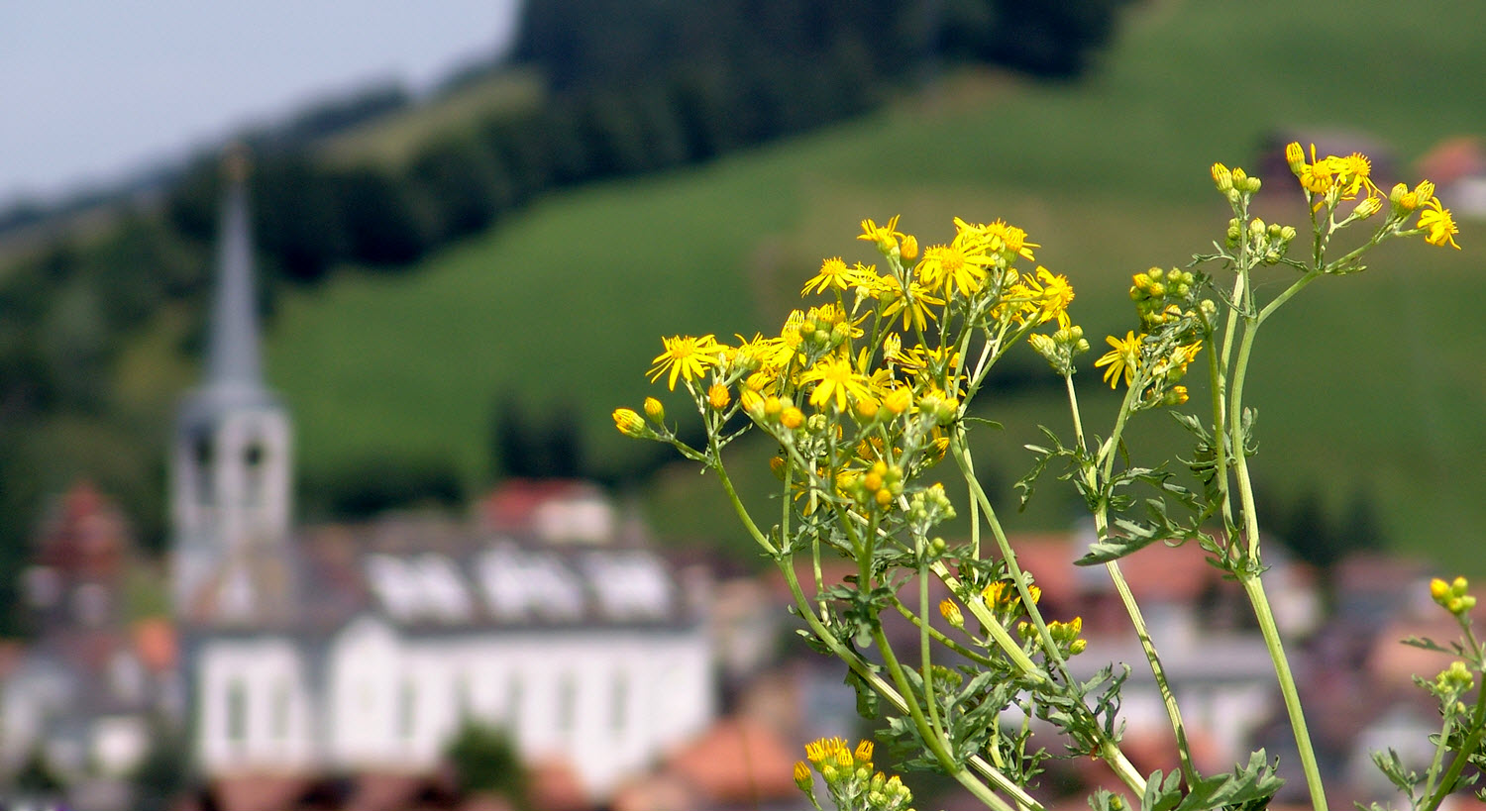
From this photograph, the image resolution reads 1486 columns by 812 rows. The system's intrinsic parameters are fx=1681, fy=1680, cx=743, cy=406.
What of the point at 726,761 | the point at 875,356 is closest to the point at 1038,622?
the point at 875,356

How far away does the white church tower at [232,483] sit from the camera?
58.9 m

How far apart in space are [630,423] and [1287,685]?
55 centimetres

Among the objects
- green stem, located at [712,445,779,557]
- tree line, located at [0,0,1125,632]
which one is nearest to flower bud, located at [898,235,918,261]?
green stem, located at [712,445,779,557]

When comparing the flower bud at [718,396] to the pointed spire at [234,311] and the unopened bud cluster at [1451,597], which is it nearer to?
the unopened bud cluster at [1451,597]

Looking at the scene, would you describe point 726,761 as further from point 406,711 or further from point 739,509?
point 739,509

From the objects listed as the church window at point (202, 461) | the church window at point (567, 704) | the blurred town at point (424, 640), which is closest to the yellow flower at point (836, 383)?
the blurred town at point (424, 640)

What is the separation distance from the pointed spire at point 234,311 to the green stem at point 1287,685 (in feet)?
218

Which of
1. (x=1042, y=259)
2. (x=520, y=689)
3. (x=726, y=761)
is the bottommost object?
(x=726, y=761)

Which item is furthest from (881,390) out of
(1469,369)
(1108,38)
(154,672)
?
(1108,38)

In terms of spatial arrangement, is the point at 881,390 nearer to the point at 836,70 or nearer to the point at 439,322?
the point at 439,322

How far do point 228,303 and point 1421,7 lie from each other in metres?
52.7

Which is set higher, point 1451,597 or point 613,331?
point 613,331

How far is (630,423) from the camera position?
1.40m

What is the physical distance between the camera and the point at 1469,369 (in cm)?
6247
